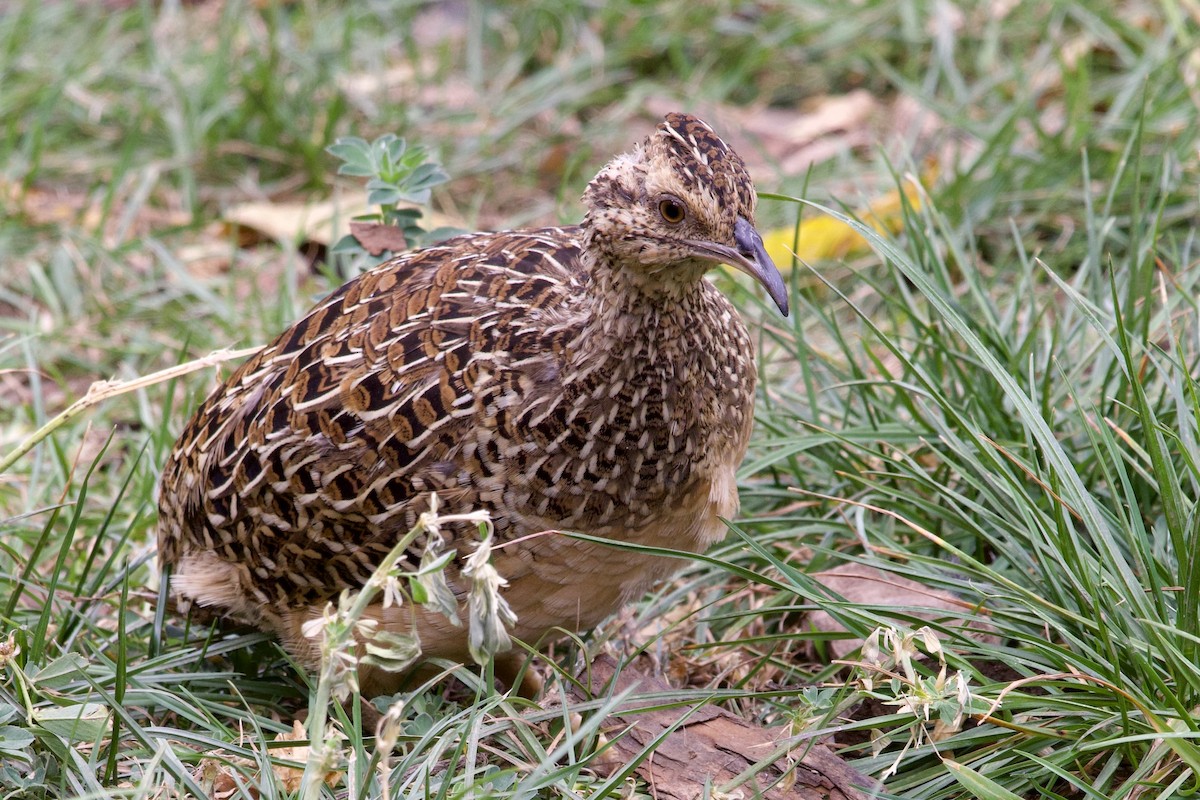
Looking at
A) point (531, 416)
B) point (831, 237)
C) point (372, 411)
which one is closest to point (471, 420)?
point (531, 416)

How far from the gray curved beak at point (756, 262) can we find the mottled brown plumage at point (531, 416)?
109 mm

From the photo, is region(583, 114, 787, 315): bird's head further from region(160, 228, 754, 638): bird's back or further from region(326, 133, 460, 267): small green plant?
region(326, 133, 460, 267): small green plant

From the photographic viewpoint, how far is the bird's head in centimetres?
311

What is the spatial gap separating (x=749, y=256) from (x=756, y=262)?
0.02m

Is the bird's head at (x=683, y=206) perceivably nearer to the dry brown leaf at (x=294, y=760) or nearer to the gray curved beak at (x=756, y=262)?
the gray curved beak at (x=756, y=262)

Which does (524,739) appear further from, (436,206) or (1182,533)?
(436,206)

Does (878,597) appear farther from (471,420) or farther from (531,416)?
(471,420)

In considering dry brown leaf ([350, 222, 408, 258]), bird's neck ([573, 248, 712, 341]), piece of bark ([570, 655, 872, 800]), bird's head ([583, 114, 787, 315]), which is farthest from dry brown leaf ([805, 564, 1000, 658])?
dry brown leaf ([350, 222, 408, 258])

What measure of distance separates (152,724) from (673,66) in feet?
15.6

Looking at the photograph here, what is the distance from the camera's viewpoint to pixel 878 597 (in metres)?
3.94

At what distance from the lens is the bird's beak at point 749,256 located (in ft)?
10.2

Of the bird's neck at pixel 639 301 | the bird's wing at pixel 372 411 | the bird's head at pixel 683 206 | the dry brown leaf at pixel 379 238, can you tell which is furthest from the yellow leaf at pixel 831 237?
the bird's head at pixel 683 206

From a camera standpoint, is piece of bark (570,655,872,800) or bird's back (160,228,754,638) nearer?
piece of bark (570,655,872,800)

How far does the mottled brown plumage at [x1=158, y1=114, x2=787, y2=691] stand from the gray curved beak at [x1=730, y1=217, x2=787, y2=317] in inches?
4.3
